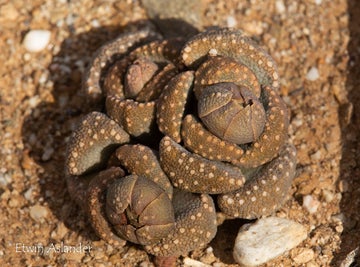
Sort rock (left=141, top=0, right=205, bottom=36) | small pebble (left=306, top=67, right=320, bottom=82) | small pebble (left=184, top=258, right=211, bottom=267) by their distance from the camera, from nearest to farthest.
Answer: small pebble (left=184, top=258, right=211, bottom=267) → small pebble (left=306, top=67, right=320, bottom=82) → rock (left=141, top=0, right=205, bottom=36)

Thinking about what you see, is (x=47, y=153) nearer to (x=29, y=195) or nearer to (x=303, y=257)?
(x=29, y=195)

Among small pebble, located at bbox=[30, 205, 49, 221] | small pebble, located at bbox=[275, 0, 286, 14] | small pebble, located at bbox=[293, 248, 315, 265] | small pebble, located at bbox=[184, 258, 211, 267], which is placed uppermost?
small pebble, located at bbox=[275, 0, 286, 14]

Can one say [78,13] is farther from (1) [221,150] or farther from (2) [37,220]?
(1) [221,150]

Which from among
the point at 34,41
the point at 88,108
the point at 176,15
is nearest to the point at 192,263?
the point at 88,108

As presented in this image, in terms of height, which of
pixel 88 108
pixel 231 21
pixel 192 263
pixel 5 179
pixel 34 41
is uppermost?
pixel 231 21

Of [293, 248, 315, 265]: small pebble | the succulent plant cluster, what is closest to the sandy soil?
[293, 248, 315, 265]: small pebble

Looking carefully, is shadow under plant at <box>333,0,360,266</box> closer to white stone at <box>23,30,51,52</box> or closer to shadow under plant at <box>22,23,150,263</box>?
shadow under plant at <box>22,23,150,263</box>

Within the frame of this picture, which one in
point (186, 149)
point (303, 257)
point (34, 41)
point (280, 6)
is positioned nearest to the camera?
point (186, 149)
